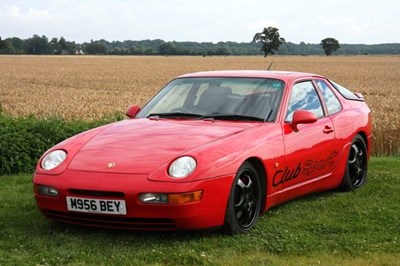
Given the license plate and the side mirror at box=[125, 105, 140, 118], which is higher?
the side mirror at box=[125, 105, 140, 118]

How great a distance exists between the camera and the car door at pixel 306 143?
5.57 meters

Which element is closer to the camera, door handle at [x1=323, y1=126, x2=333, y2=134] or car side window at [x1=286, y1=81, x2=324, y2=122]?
car side window at [x1=286, y1=81, x2=324, y2=122]

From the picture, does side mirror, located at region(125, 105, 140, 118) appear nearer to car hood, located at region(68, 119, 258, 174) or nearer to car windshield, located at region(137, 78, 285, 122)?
car windshield, located at region(137, 78, 285, 122)

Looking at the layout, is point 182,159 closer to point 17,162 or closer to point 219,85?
point 219,85

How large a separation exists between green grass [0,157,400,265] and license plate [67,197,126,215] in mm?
263

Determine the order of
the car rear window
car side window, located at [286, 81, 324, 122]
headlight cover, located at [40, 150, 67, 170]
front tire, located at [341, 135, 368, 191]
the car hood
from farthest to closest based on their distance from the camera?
the car rear window < front tire, located at [341, 135, 368, 191] < car side window, located at [286, 81, 324, 122] < headlight cover, located at [40, 150, 67, 170] < the car hood

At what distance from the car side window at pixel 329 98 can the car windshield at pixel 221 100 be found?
0.85 m

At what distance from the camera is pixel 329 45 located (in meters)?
142

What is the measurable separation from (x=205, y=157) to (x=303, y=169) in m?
1.47

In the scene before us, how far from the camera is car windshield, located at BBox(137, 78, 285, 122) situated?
563cm

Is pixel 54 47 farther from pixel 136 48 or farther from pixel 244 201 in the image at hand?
pixel 244 201

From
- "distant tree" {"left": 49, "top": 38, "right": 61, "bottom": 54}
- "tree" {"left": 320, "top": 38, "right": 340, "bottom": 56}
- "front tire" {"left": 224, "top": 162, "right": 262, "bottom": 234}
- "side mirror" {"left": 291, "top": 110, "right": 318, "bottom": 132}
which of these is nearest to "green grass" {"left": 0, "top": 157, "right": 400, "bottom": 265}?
"front tire" {"left": 224, "top": 162, "right": 262, "bottom": 234}

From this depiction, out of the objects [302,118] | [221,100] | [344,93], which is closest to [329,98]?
[344,93]

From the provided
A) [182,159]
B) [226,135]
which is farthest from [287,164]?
[182,159]
